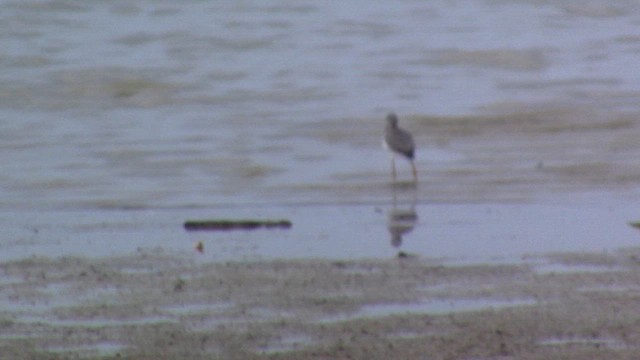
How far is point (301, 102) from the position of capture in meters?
22.2

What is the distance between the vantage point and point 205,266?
11.3m

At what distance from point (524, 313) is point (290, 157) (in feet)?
27.6

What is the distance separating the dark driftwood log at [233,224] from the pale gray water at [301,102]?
0.51 metres

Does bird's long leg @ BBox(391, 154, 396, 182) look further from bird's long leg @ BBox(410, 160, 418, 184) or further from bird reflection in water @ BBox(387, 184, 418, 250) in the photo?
bird reflection in water @ BBox(387, 184, 418, 250)

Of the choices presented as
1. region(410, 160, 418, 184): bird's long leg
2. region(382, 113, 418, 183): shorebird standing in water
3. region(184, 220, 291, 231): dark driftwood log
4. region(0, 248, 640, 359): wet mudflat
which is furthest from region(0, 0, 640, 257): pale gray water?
region(0, 248, 640, 359): wet mudflat

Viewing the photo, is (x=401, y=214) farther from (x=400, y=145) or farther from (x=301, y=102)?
(x=301, y=102)

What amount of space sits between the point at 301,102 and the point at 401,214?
8177 millimetres

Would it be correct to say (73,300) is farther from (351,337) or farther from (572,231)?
(572,231)

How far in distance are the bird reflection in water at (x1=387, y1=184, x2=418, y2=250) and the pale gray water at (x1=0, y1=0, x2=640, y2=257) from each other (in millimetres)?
153

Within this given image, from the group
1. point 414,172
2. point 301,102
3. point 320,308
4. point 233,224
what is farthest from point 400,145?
point 320,308

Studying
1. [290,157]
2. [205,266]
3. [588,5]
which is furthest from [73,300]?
[588,5]

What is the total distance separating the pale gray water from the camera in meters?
15.6

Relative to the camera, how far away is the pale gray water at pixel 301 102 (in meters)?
15.6

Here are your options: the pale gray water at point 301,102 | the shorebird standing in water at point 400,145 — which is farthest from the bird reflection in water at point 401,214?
the shorebird standing in water at point 400,145
